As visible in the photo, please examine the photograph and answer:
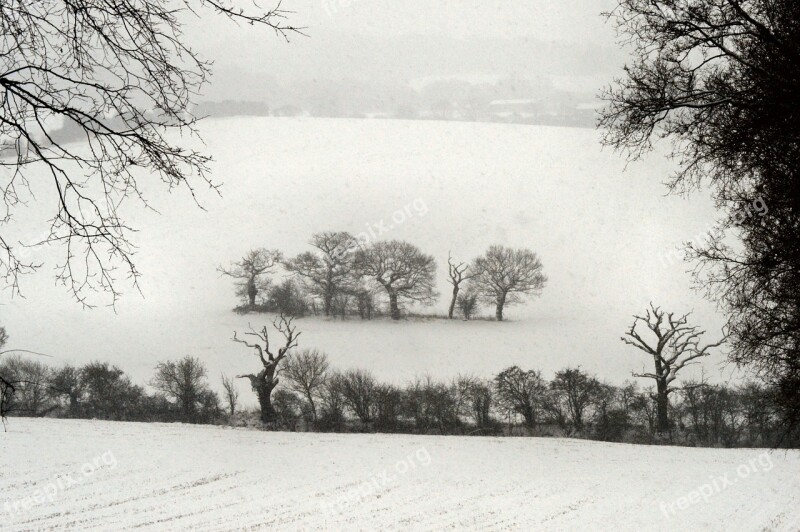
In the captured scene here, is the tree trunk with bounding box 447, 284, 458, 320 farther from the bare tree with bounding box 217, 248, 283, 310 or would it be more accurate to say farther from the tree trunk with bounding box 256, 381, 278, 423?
the tree trunk with bounding box 256, 381, 278, 423

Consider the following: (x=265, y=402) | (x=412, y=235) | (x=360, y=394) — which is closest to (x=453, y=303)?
(x=412, y=235)

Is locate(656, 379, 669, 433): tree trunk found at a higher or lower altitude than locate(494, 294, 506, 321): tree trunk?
lower

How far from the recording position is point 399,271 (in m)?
45.5

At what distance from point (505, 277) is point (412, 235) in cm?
1107

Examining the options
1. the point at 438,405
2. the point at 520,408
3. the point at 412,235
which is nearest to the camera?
the point at 438,405

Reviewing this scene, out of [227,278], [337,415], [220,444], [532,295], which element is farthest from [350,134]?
[220,444]

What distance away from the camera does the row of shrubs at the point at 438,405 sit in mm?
27234

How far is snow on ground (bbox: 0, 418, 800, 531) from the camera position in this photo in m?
12.0

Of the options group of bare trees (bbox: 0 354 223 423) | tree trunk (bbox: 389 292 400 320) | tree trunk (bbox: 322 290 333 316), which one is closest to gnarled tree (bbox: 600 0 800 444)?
group of bare trees (bbox: 0 354 223 423)

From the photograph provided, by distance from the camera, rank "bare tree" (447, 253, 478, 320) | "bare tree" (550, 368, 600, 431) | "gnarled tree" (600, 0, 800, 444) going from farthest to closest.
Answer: "bare tree" (447, 253, 478, 320) → "bare tree" (550, 368, 600, 431) → "gnarled tree" (600, 0, 800, 444)

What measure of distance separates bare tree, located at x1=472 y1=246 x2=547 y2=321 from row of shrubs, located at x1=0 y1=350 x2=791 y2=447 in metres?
14.5

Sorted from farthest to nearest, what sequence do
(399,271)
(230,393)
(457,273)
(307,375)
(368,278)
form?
(457,273) < (399,271) < (368,278) < (230,393) < (307,375)

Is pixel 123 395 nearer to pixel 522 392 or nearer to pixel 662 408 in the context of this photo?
pixel 522 392

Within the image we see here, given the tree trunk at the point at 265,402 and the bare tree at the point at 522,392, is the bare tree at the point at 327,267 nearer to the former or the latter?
the tree trunk at the point at 265,402
